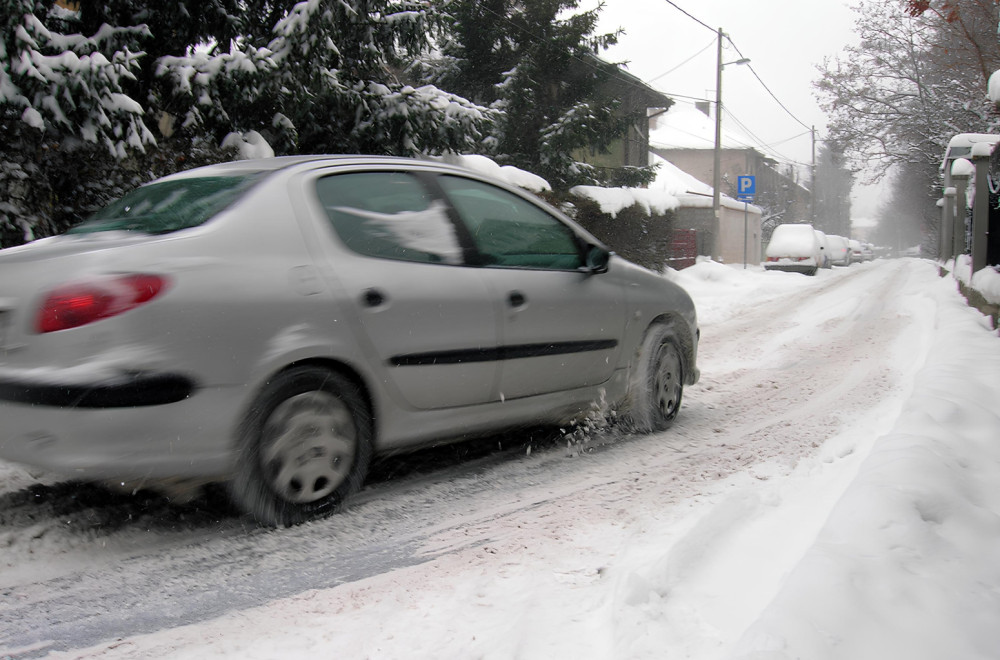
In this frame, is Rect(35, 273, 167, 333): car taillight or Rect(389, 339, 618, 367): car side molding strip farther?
Rect(389, 339, 618, 367): car side molding strip

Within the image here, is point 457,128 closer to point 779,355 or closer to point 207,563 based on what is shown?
point 779,355

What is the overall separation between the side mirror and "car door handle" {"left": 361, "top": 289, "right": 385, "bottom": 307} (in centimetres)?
141

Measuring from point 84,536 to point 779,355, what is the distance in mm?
6694

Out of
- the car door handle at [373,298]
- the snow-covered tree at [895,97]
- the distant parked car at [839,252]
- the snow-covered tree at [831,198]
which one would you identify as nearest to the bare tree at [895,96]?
the snow-covered tree at [895,97]

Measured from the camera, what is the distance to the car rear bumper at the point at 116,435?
8.29ft

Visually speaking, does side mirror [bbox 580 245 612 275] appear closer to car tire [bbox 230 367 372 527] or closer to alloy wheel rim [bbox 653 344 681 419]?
alloy wheel rim [bbox 653 344 681 419]

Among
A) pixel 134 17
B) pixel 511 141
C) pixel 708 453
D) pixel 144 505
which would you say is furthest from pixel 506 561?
pixel 511 141

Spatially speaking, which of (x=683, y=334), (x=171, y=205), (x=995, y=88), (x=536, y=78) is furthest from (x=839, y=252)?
(x=171, y=205)

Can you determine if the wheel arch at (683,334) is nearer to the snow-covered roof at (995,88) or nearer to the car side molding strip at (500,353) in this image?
the car side molding strip at (500,353)

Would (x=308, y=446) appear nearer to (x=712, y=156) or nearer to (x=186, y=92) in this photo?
(x=186, y=92)

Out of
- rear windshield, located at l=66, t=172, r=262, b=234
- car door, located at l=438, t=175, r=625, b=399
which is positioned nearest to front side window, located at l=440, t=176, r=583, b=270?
car door, located at l=438, t=175, r=625, b=399

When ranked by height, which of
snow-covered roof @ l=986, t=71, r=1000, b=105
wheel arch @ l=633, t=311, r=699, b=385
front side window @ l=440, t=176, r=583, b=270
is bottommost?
wheel arch @ l=633, t=311, r=699, b=385

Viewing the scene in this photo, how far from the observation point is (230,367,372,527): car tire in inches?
112

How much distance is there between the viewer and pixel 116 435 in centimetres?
255
